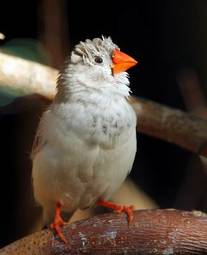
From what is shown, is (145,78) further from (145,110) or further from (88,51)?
(88,51)

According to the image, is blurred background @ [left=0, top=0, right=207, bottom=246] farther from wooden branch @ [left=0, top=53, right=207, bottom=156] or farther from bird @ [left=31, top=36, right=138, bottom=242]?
bird @ [left=31, top=36, right=138, bottom=242]

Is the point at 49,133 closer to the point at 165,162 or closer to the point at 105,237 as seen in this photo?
the point at 105,237

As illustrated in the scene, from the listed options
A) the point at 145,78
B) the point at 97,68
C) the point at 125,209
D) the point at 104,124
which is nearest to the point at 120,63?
the point at 97,68

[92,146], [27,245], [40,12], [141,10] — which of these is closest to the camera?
[27,245]

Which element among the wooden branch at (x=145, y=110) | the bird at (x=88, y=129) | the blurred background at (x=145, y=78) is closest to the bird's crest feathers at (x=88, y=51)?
the bird at (x=88, y=129)

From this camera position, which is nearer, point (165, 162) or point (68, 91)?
point (68, 91)

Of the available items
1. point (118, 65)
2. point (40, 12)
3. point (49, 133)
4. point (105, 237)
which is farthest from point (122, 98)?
point (40, 12)
